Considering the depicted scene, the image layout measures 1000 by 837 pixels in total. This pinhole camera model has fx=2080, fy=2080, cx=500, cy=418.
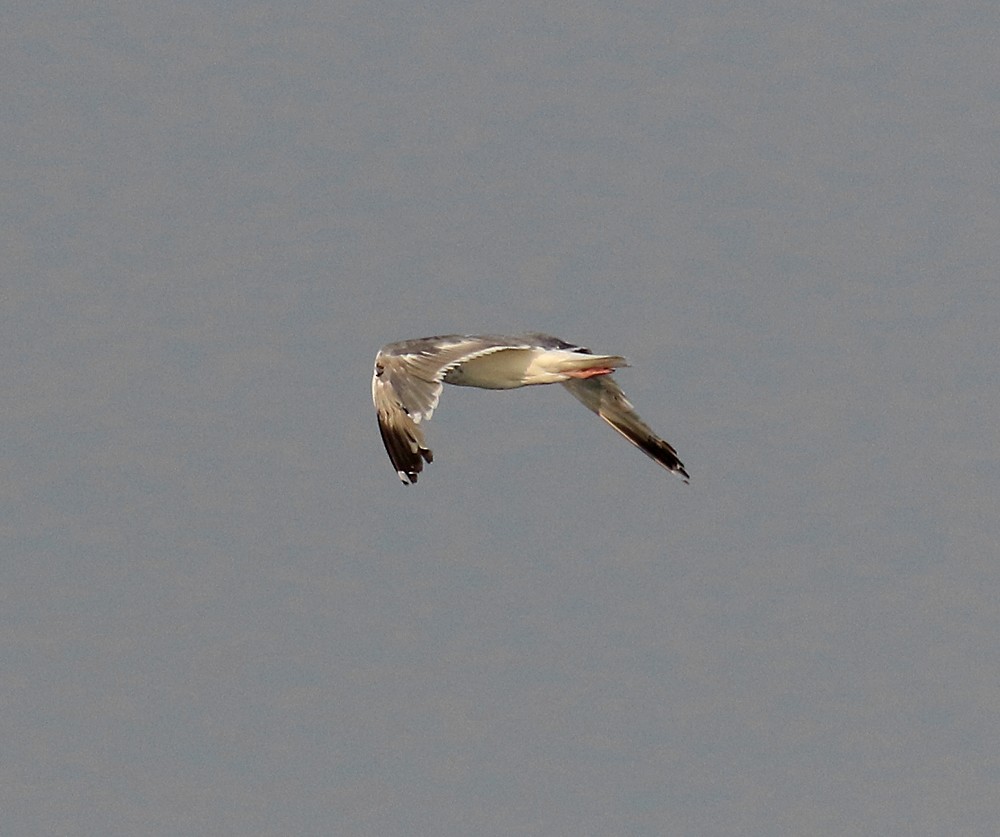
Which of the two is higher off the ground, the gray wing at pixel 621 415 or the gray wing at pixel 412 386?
the gray wing at pixel 621 415

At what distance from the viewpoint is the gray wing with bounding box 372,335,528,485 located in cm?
2648

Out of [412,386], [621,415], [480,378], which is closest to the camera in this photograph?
[412,386]

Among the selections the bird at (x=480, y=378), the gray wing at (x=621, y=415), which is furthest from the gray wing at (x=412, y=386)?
the gray wing at (x=621, y=415)

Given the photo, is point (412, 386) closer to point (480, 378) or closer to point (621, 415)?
point (480, 378)

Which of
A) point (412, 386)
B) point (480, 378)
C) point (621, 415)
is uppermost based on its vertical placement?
point (621, 415)

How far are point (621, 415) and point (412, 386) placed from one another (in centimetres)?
721

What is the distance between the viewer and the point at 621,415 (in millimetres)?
34281

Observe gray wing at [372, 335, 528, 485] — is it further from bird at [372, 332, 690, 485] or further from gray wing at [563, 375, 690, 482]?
gray wing at [563, 375, 690, 482]

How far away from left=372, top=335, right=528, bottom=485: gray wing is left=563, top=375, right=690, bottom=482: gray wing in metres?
3.71

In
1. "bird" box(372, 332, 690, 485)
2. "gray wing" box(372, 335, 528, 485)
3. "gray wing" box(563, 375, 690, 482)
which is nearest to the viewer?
"gray wing" box(372, 335, 528, 485)

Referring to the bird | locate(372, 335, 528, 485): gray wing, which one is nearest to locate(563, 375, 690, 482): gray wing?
the bird

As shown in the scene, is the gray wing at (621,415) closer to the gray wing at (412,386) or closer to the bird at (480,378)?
the bird at (480,378)

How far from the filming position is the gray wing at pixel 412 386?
26481 millimetres

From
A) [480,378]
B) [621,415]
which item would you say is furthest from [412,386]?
[621,415]
